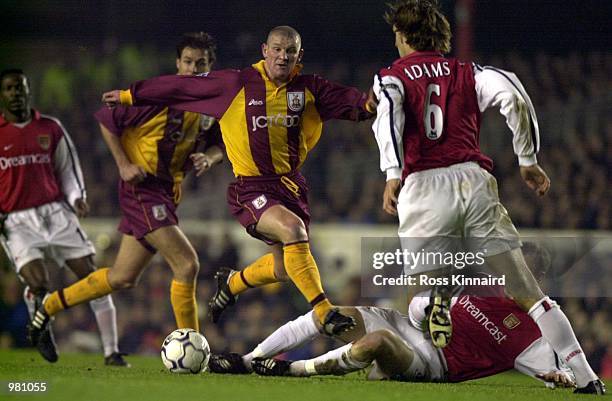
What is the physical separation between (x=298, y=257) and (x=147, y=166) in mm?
1653

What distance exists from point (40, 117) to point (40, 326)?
4.86 feet

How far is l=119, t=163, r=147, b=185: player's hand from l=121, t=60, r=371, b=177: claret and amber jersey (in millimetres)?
607

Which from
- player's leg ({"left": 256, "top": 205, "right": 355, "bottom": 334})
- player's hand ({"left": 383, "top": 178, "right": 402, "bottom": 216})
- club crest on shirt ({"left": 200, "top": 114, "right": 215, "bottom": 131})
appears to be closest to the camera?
player's hand ({"left": 383, "top": 178, "right": 402, "bottom": 216})

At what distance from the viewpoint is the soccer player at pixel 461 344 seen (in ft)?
19.6

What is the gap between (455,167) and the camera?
563 centimetres

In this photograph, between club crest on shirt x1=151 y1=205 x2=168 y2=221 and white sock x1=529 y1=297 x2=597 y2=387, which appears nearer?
white sock x1=529 y1=297 x2=597 y2=387

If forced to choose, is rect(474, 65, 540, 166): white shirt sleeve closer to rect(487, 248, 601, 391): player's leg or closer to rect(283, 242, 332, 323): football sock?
rect(487, 248, 601, 391): player's leg

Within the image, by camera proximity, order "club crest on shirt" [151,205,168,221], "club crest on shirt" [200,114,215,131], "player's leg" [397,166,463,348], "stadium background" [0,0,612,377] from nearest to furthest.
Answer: "player's leg" [397,166,463,348] → "club crest on shirt" [151,205,168,221] → "club crest on shirt" [200,114,215,131] → "stadium background" [0,0,612,377]

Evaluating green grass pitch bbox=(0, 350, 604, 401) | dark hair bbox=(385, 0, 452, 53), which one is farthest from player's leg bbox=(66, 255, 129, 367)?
dark hair bbox=(385, 0, 452, 53)

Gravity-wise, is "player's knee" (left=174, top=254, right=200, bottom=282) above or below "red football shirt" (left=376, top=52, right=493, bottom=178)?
below

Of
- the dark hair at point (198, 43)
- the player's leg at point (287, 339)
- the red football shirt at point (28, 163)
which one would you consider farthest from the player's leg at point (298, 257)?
the red football shirt at point (28, 163)

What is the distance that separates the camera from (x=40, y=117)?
7.77 metres

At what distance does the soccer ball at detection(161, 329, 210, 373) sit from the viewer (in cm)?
611

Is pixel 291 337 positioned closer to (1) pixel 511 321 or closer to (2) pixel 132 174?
(1) pixel 511 321
